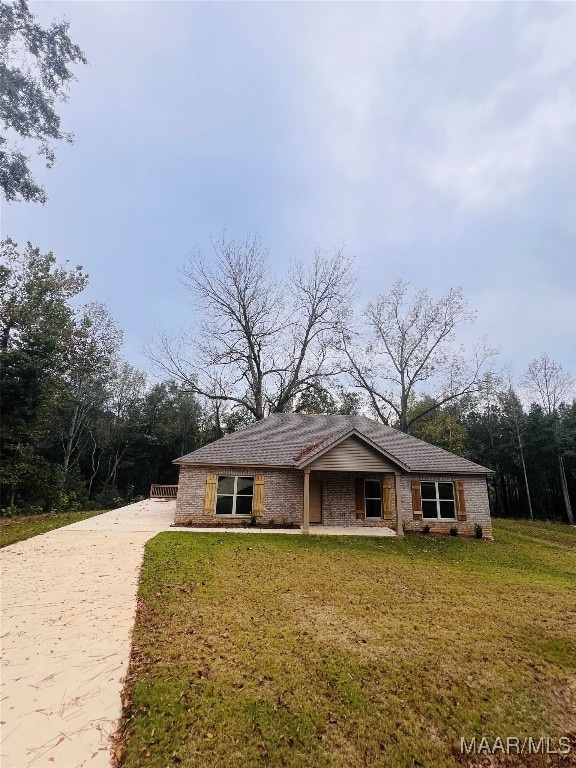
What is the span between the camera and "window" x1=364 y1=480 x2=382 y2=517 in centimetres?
1477

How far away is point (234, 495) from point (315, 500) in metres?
3.40

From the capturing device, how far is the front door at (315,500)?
14576 mm

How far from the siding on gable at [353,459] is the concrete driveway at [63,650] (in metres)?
6.84

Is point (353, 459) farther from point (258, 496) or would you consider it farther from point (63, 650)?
point (63, 650)

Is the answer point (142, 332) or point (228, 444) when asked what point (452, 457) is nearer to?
point (228, 444)

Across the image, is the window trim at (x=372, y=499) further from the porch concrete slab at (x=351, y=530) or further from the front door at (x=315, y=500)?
the front door at (x=315, y=500)

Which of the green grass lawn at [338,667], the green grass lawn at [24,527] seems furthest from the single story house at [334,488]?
the green grass lawn at [338,667]

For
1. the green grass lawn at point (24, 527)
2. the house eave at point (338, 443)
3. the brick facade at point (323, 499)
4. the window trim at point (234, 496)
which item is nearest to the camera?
the green grass lawn at point (24, 527)

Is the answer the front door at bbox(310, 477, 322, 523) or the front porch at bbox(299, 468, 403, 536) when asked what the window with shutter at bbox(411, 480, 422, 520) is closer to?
the front porch at bbox(299, 468, 403, 536)

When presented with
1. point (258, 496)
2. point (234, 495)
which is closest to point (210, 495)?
point (234, 495)

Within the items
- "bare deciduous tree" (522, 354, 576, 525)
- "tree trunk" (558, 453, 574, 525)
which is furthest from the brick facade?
"bare deciduous tree" (522, 354, 576, 525)

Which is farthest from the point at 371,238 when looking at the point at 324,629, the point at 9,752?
the point at 9,752

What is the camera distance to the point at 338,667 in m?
4.18

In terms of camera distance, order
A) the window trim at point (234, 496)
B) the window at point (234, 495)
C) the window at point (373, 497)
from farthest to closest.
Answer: the window at point (373, 497), the window at point (234, 495), the window trim at point (234, 496)
